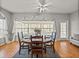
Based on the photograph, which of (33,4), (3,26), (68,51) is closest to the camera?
(68,51)

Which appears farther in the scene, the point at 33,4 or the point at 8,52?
the point at 33,4

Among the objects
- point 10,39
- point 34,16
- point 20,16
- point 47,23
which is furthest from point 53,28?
point 10,39

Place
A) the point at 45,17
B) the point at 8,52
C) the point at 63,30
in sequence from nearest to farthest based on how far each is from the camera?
1. the point at 8,52
2. the point at 45,17
3. the point at 63,30

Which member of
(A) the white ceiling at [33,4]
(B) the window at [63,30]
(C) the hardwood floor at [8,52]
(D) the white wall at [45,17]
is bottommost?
(C) the hardwood floor at [8,52]

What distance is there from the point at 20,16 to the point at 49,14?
2556 mm

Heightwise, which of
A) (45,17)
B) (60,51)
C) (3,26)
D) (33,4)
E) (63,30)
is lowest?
(60,51)

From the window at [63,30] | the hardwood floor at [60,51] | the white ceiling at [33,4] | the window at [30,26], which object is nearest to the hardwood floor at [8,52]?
the hardwood floor at [60,51]

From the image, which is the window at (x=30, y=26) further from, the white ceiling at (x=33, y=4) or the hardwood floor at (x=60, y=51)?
the hardwood floor at (x=60, y=51)

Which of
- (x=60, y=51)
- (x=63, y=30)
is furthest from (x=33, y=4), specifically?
(x=63, y=30)

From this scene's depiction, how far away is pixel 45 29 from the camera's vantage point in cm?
1103

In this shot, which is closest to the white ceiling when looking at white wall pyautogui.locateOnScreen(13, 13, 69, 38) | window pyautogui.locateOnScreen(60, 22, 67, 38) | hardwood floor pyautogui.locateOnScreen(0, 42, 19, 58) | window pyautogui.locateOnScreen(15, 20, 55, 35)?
hardwood floor pyautogui.locateOnScreen(0, 42, 19, 58)

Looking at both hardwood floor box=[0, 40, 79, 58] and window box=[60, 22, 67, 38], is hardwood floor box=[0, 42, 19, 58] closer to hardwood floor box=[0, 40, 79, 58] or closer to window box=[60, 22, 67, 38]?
hardwood floor box=[0, 40, 79, 58]

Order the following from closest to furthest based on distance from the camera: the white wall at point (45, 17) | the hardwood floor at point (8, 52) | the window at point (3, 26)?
the hardwood floor at point (8, 52)
the window at point (3, 26)
the white wall at point (45, 17)

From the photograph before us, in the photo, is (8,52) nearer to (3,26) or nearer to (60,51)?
(60,51)
